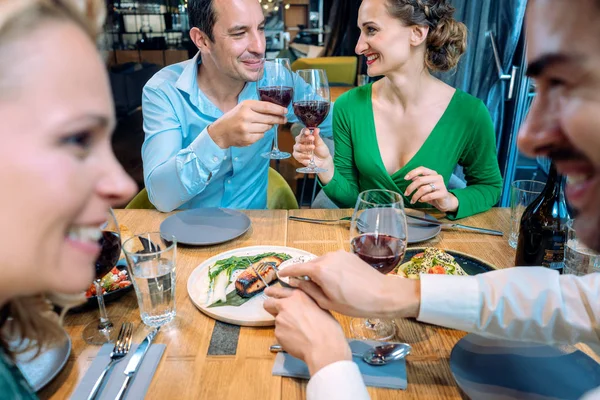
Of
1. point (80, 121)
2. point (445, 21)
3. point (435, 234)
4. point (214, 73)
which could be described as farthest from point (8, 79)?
point (445, 21)

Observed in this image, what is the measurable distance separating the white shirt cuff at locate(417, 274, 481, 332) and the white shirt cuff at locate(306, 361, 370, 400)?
23cm

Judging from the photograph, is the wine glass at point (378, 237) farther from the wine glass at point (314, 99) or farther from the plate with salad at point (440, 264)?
the wine glass at point (314, 99)

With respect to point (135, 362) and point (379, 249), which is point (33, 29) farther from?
point (379, 249)

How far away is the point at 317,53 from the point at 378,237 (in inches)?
226

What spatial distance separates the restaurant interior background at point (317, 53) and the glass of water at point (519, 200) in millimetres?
1206

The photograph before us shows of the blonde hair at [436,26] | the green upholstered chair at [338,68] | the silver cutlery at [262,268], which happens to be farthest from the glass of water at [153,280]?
the green upholstered chair at [338,68]

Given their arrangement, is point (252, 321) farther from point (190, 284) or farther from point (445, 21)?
point (445, 21)

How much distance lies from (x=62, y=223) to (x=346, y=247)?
3.16 ft

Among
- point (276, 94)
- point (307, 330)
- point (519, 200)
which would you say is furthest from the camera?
point (276, 94)

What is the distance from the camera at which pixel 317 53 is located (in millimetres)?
6340

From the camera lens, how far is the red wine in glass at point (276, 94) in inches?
61.2

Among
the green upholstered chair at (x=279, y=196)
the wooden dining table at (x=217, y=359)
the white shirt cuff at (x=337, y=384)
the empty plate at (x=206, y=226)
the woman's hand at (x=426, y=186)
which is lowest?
the green upholstered chair at (x=279, y=196)

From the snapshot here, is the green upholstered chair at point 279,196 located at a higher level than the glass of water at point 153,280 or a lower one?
lower

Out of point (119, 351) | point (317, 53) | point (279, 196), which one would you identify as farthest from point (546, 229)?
point (317, 53)
